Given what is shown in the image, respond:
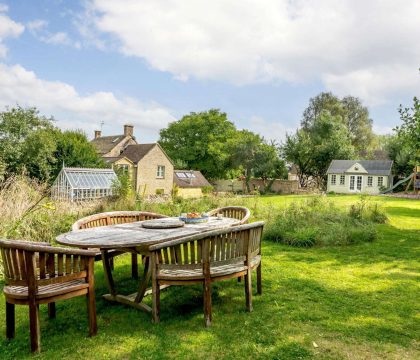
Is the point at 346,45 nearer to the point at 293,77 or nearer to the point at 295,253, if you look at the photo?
the point at 293,77

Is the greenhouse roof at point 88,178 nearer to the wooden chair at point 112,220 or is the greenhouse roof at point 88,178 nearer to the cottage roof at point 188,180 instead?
the cottage roof at point 188,180

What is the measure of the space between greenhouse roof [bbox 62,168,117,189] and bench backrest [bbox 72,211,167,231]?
14291mm

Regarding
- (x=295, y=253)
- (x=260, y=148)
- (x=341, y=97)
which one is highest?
(x=341, y=97)

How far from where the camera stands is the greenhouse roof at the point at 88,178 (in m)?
20.5

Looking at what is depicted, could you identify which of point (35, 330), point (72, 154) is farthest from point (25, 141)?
point (35, 330)

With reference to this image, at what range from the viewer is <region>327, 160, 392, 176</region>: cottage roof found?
115ft

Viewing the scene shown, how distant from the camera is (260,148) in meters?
36.6

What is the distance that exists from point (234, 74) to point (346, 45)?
12.5ft

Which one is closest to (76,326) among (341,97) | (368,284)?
(368,284)

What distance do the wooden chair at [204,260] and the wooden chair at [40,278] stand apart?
736mm

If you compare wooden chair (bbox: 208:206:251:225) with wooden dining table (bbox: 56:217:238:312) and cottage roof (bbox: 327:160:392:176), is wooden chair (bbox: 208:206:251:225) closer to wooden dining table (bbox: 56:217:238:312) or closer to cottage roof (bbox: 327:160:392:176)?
wooden dining table (bbox: 56:217:238:312)

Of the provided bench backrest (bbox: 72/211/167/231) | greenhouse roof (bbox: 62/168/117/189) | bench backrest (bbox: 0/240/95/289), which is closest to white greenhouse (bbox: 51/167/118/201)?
greenhouse roof (bbox: 62/168/117/189)

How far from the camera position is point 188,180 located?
3362cm

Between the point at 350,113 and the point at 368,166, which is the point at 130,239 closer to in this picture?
the point at 368,166
